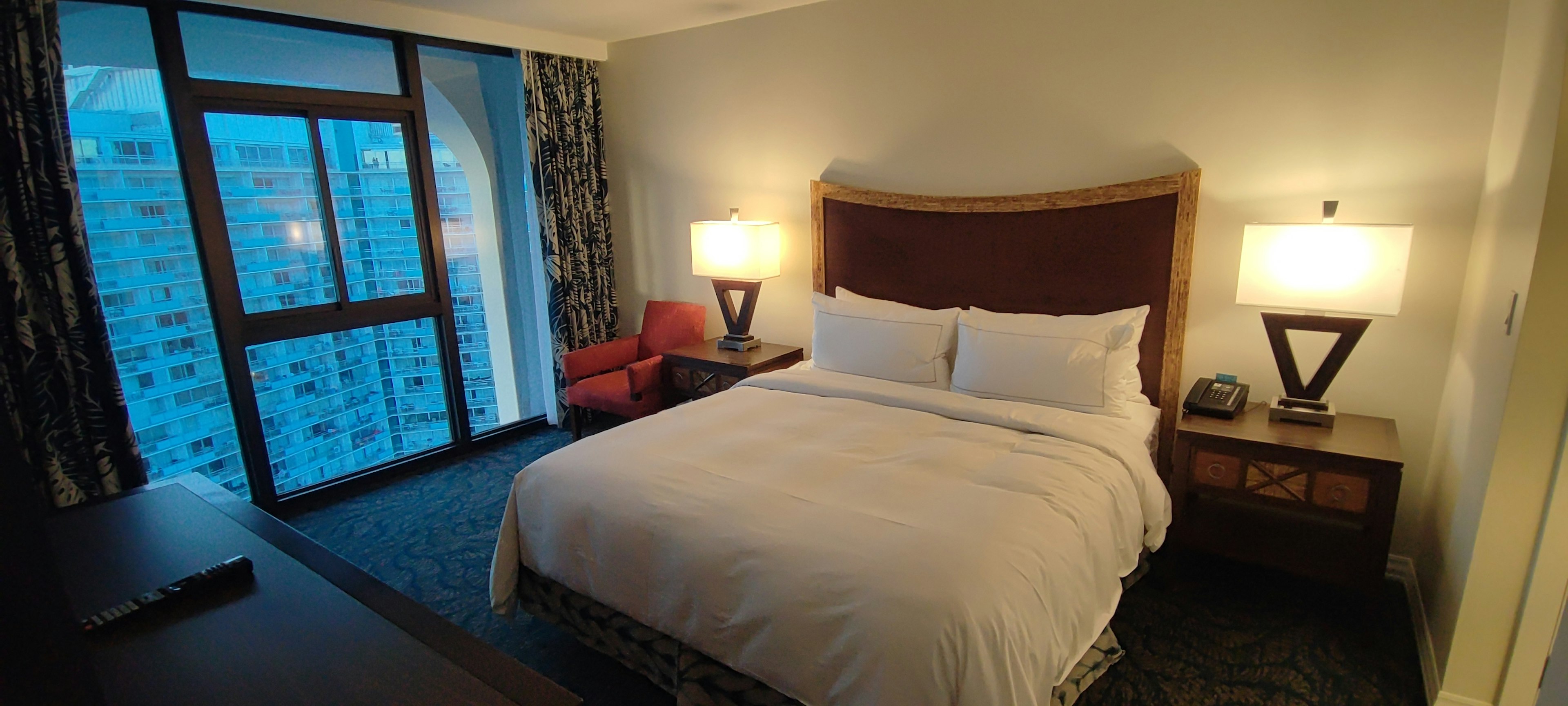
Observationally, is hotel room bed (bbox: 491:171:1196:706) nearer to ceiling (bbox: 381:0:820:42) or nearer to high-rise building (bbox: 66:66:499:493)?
ceiling (bbox: 381:0:820:42)

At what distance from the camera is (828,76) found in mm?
3576

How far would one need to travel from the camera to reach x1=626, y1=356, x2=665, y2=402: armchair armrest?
3836 mm

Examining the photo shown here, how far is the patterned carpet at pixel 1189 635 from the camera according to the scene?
6.84 feet

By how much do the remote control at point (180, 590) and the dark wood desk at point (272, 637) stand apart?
0.8 inches

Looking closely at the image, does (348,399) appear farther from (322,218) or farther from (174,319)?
(322,218)

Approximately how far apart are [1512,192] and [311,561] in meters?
3.22

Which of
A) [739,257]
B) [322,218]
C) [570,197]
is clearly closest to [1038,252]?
[739,257]

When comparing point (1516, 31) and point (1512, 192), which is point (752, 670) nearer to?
point (1512, 192)

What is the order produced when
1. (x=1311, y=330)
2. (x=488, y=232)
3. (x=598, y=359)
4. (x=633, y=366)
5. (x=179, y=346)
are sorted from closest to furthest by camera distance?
(x=1311, y=330) → (x=179, y=346) → (x=633, y=366) → (x=598, y=359) → (x=488, y=232)

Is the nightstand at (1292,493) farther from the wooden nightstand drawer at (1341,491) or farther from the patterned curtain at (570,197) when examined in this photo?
the patterned curtain at (570,197)

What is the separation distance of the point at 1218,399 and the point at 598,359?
128 inches

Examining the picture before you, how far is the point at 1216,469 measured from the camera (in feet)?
7.83

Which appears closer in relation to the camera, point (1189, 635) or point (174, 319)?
point (1189, 635)

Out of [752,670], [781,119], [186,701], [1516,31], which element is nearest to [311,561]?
[186,701]
